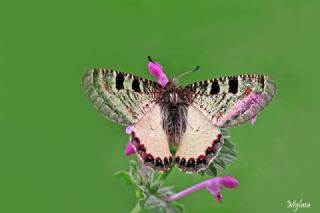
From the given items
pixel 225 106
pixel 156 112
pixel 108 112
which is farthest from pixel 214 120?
pixel 108 112

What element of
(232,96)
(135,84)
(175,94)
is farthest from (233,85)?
(135,84)

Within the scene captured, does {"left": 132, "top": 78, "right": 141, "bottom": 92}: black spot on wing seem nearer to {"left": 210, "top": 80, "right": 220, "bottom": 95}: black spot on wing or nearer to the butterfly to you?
the butterfly

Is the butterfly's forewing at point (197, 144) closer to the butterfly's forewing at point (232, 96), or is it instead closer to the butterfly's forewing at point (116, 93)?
the butterfly's forewing at point (232, 96)

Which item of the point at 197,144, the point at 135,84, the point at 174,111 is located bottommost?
the point at 197,144

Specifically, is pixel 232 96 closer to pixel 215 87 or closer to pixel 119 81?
pixel 215 87

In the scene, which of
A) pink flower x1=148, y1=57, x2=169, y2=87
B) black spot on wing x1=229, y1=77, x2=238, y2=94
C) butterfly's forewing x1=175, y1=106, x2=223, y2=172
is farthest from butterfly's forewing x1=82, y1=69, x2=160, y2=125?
black spot on wing x1=229, y1=77, x2=238, y2=94

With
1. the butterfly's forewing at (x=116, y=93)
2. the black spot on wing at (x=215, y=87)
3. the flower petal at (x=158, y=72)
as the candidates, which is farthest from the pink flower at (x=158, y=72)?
the black spot on wing at (x=215, y=87)

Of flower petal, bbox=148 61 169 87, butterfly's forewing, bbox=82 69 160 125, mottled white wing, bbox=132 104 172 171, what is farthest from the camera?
flower petal, bbox=148 61 169 87

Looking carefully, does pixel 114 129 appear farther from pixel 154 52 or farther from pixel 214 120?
pixel 214 120
